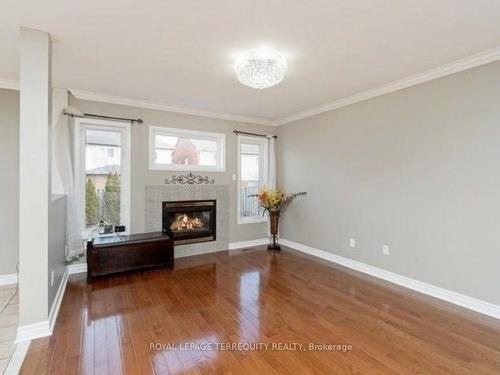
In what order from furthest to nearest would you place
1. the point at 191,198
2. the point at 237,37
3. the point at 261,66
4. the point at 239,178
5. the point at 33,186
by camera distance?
the point at 239,178, the point at 191,198, the point at 261,66, the point at 237,37, the point at 33,186

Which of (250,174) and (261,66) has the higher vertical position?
(261,66)

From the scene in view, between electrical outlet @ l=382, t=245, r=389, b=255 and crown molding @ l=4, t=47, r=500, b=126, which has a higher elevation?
crown molding @ l=4, t=47, r=500, b=126

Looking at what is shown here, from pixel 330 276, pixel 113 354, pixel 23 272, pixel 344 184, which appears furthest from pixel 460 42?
pixel 23 272

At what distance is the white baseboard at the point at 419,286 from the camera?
103 inches

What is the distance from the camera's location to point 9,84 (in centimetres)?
329

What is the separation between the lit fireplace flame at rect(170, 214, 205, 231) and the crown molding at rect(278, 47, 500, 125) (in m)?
2.80

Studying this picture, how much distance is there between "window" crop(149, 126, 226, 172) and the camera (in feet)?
14.2

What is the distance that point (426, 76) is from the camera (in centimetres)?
301

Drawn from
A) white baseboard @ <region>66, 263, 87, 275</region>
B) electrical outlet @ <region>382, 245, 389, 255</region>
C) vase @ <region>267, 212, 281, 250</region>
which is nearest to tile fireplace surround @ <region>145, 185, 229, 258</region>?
vase @ <region>267, 212, 281, 250</region>

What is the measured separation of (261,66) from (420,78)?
1.94m

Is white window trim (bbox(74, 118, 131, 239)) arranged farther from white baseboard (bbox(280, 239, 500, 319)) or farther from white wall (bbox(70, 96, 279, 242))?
white baseboard (bbox(280, 239, 500, 319))

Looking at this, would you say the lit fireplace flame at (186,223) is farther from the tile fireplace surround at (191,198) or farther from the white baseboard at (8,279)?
the white baseboard at (8,279)

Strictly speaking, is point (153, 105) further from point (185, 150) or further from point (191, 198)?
point (191, 198)

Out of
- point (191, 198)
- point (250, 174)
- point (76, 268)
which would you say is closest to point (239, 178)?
point (250, 174)
